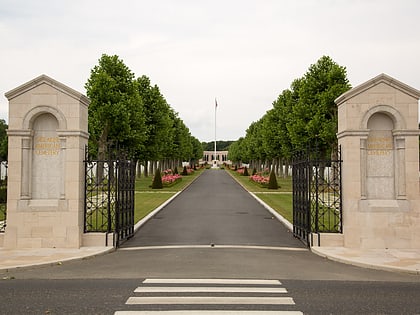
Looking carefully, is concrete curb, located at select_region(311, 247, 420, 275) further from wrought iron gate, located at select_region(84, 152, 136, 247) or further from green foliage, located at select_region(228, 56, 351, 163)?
green foliage, located at select_region(228, 56, 351, 163)

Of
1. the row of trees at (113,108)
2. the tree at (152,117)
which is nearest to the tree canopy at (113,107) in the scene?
the row of trees at (113,108)

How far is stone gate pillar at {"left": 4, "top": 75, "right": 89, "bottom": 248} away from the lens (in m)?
12.6

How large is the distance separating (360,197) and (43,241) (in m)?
9.18

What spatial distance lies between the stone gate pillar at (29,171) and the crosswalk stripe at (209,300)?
19.1ft

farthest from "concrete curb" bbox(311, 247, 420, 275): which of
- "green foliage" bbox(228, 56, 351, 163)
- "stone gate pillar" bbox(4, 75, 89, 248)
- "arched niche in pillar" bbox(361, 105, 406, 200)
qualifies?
"green foliage" bbox(228, 56, 351, 163)

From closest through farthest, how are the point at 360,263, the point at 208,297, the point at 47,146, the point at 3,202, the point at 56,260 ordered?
the point at 208,297 → the point at 360,263 → the point at 56,260 → the point at 47,146 → the point at 3,202

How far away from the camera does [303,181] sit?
14.0m

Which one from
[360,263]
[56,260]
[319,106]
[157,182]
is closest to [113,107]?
[157,182]

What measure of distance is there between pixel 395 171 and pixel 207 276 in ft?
22.6

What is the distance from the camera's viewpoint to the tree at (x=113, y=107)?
34.8 meters

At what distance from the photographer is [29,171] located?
1276cm

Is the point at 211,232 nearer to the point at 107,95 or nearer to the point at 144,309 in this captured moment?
the point at 144,309

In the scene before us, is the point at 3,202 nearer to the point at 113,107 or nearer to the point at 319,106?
the point at 113,107

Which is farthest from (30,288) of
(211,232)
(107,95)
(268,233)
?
(107,95)
